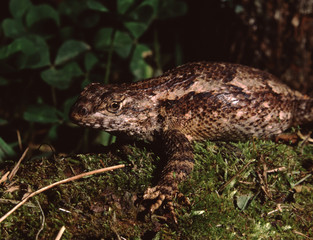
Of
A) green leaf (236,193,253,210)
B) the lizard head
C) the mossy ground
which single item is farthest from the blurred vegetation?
green leaf (236,193,253,210)

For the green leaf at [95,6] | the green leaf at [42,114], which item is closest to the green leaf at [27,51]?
the green leaf at [42,114]

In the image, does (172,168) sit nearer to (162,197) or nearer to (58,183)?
(162,197)

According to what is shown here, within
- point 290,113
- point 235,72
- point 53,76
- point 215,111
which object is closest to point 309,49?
point 290,113

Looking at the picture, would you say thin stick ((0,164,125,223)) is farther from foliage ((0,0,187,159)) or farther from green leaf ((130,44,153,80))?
green leaf ((130,44,153,80))

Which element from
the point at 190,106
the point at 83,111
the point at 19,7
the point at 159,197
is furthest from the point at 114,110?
the point at 19,7

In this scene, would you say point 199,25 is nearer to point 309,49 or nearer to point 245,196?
point 309,49
